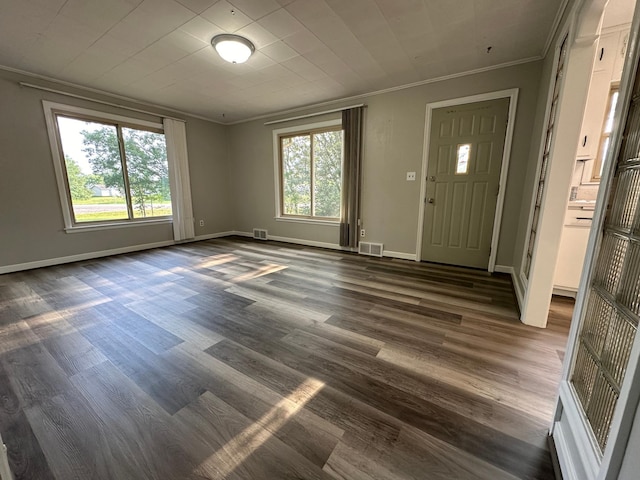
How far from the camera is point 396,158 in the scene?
380 centimetres

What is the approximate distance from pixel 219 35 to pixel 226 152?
3.60m

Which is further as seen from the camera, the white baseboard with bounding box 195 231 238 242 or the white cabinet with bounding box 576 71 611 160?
the white baseboard with bounding box 195 231 238 242

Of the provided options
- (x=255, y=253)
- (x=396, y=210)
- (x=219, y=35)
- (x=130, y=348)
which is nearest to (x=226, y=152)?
(x=255, y=253)

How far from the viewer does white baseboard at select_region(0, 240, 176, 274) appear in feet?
10.9

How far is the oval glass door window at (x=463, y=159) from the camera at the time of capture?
334cm

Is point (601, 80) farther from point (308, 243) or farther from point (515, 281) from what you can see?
point (308, 243)

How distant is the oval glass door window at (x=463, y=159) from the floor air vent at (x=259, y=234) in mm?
3878

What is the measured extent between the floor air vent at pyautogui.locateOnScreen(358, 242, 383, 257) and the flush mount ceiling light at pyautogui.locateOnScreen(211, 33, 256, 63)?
9.87 feet

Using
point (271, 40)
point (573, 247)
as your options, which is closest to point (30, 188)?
point (271, 40)

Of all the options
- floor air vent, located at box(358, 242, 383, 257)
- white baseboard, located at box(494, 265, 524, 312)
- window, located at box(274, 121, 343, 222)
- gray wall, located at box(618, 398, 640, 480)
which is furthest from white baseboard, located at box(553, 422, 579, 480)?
window, located at box(274, 121, 343, 222)

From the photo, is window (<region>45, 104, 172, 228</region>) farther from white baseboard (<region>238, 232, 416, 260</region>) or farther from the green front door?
the green front door

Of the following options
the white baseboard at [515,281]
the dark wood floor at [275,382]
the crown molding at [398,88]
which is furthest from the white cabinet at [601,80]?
the dark wood floor at [275,382]

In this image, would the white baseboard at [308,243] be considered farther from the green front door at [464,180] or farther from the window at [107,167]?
the window at [107,167]

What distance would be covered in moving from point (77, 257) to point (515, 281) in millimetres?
6056
